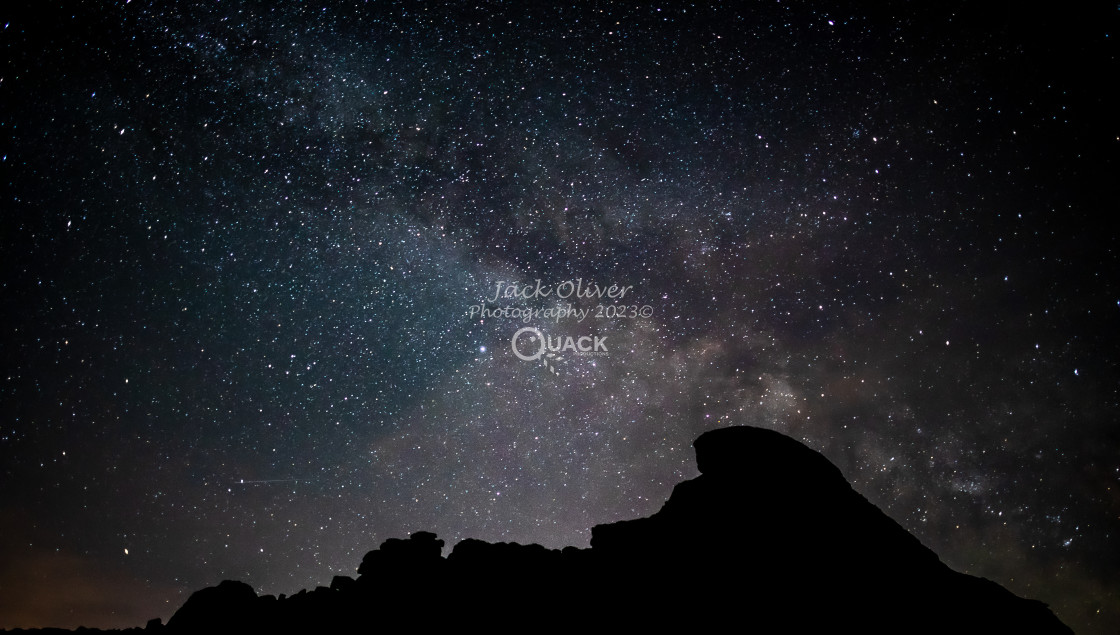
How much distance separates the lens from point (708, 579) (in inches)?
477

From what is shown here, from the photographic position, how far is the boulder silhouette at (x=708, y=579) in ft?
36.2

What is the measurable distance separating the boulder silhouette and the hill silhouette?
3cm

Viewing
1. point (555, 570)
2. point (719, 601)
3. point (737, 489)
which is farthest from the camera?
point (555, 570)

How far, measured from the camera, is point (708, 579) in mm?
12125

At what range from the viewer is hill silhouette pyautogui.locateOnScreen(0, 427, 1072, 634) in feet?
36.2

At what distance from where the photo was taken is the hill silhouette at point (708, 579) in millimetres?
11039

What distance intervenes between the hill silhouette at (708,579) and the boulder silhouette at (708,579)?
34mm

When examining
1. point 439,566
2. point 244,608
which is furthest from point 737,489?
point 244,608

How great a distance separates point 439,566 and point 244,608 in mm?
6416

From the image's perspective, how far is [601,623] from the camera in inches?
483

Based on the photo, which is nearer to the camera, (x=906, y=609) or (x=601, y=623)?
(x=906, y=609)

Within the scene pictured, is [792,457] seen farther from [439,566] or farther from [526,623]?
[439,566]

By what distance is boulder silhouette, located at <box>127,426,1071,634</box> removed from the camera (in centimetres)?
1104

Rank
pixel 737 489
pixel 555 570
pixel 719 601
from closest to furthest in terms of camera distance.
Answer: pixel 719 601, pixel 737 489, pixel 555 570
